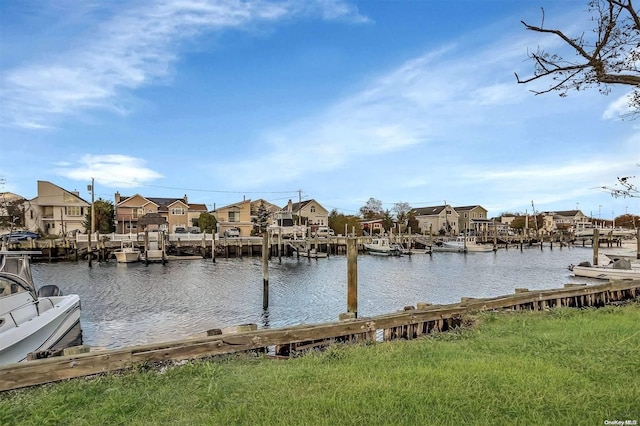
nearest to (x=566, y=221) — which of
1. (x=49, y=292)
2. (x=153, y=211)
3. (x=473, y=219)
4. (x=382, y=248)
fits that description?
(x=473, y=219)

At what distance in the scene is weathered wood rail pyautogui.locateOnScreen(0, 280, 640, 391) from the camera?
17.1 ft

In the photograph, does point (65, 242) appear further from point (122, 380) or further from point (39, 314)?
point (122, 380)

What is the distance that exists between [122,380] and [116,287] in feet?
73.7

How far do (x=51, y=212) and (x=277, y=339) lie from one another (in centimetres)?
6949

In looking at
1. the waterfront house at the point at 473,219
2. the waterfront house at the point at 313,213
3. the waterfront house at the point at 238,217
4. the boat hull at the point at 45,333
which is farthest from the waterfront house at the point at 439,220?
the boat hull at the point at 45,333

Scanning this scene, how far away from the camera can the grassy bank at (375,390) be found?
402cm

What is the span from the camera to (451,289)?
25719 mm

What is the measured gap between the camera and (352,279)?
40.4 feet

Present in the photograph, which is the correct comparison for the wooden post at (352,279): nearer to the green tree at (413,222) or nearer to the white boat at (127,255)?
the white boat at (127,255)

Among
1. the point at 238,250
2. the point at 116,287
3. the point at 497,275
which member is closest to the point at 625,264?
the point at 497,275

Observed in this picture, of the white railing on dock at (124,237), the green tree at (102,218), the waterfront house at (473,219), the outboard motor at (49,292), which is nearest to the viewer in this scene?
the outboard motor at (49,292)

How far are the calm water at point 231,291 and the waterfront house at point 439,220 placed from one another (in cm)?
5318

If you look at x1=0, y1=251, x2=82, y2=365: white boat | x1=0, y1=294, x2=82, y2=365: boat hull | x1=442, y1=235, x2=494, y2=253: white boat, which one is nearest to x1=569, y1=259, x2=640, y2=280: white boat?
x1=0, y1=294, x2=82, y2=365: boat hull

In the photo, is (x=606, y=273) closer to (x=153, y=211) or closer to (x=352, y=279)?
(x=352, y=279)
